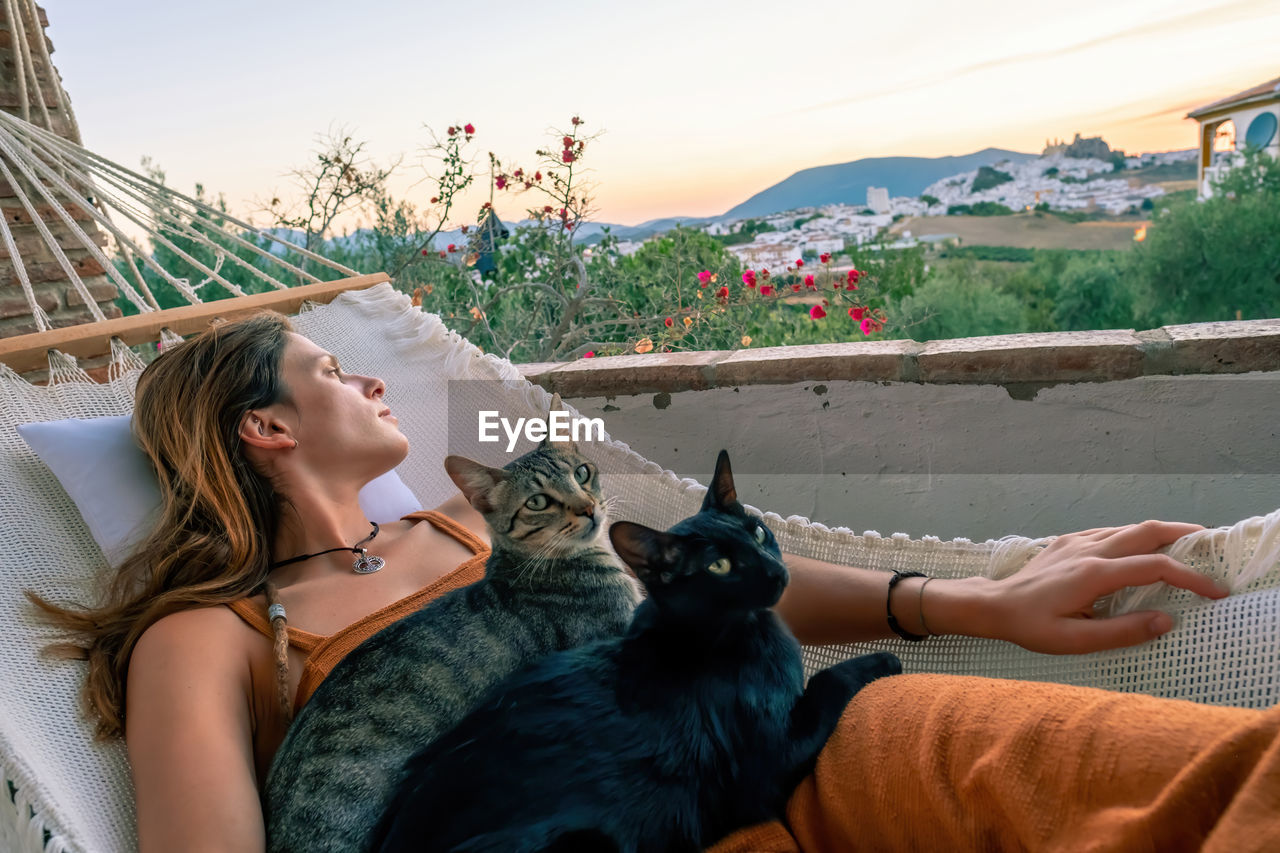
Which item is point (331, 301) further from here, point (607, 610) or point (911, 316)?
point (911, 316)

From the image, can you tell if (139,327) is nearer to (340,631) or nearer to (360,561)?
(360,561)

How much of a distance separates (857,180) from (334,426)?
9.87 ft

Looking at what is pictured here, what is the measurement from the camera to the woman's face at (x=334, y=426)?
1.21m

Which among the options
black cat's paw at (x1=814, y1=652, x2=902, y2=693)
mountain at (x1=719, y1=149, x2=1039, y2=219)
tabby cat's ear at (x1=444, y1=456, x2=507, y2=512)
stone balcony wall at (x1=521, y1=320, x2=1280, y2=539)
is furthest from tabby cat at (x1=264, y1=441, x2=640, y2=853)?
mountain at (x1=719, y1=149, x2=1039, y2=219)

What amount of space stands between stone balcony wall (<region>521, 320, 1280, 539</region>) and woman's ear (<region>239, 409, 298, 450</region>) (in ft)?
3.01

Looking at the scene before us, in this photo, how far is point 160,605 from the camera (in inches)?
41.9

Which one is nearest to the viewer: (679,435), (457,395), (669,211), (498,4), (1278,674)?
(1278,674)

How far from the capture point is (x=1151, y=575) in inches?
36.1

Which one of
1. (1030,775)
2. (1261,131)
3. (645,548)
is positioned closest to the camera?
(1030,775)

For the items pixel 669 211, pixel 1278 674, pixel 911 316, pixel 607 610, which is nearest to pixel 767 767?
pixel 607 610

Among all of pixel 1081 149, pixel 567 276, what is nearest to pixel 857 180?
pixel 567 276

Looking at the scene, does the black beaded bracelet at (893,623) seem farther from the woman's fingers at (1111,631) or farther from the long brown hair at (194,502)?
the long brown hair at (194,502)

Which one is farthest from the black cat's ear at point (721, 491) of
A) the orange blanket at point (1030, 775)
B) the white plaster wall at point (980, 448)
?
the white plaster wall at point (980, 448)

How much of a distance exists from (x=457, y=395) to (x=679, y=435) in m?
0.70
